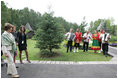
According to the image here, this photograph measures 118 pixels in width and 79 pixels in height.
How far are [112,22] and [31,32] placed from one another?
40538mm

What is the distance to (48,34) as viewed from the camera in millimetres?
8789

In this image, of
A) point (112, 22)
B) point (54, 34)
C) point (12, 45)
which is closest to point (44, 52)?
point (54, 34)

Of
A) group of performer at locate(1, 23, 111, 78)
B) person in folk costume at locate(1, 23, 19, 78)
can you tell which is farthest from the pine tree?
person in folk costume at locate(1, 23, 19, 78)

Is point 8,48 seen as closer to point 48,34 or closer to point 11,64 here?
point 11,64

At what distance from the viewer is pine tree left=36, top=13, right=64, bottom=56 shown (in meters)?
8.73

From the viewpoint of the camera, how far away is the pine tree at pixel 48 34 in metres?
8.73

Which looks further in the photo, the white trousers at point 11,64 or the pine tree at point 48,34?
the pine tree at point 48,34

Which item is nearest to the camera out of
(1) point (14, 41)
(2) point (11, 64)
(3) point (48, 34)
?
(2) point (11, 64)

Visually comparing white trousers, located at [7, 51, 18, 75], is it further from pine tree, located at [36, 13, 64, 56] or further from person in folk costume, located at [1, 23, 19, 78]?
pine tree, located at [36, 13, 64, 56]

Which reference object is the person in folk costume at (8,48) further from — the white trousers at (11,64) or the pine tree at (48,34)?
the pine tree at (48,34)

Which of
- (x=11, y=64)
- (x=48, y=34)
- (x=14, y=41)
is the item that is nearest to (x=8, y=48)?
(x=14, y=41)

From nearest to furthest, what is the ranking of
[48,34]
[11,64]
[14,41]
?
[11,64]
[14,41]
[48,34]

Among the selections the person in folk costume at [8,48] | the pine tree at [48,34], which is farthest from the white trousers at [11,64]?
the pine tree at [48,34]

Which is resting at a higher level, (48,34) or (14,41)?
(48,34)
